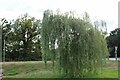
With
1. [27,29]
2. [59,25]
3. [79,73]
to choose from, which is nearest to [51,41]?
[59,25]

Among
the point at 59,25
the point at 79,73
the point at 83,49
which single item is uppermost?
the point at 59,25

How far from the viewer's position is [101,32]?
21.4m

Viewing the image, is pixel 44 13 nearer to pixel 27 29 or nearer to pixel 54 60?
pixel 54 60

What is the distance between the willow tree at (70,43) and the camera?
20.4 m

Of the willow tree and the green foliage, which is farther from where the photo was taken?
the green foliage

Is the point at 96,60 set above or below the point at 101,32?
below

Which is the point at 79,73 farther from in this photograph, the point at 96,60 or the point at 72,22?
the point at 72,22

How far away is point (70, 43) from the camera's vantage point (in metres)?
20.5

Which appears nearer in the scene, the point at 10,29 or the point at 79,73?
the point at 79,73

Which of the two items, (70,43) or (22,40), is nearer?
(70,43)

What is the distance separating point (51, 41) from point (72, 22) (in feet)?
5.62

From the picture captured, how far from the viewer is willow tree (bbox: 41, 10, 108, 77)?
801 inches

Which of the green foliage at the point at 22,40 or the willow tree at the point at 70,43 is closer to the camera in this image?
the willow tree at the point at 70,43

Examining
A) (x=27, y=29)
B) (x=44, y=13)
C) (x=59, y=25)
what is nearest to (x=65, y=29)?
(x=59, y=25)
